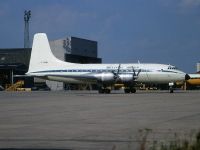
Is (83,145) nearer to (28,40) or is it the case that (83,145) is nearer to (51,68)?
(51,68)

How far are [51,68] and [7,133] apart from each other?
52112 mm

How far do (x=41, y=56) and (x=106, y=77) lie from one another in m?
15.9

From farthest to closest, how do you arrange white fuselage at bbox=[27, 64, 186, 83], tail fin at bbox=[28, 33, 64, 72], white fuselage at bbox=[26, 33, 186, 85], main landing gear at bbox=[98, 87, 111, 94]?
tail fin at bbox=[28, 33, 64, 72] < white fuselage at bbox=[27, 64, 186, 83] < main landing gear at bbox=[98, 87, 111, 94] < white fuselage at bbox=[26, 33, 186, 85]

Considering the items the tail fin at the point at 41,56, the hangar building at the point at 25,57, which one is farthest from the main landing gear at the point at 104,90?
the hangar building at the point at 25,57

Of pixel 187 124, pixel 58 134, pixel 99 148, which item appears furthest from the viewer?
pixel 187 124

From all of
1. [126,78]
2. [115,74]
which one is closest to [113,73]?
[115,74]

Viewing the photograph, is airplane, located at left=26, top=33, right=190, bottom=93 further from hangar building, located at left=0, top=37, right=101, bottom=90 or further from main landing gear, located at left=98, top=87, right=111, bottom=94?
hangar building, located at left=0, top=37, right=101, bottom=90

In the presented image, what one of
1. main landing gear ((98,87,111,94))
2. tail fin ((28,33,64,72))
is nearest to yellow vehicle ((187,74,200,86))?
tail fin ((28,33,64,72))

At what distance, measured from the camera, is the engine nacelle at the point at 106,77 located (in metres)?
57.4

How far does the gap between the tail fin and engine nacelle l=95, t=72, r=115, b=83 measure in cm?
1053

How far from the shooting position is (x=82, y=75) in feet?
200

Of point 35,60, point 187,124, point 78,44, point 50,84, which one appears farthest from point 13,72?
point 187,124

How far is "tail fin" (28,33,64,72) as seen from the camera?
68.0m

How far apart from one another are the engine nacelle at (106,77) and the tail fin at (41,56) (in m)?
10.5
